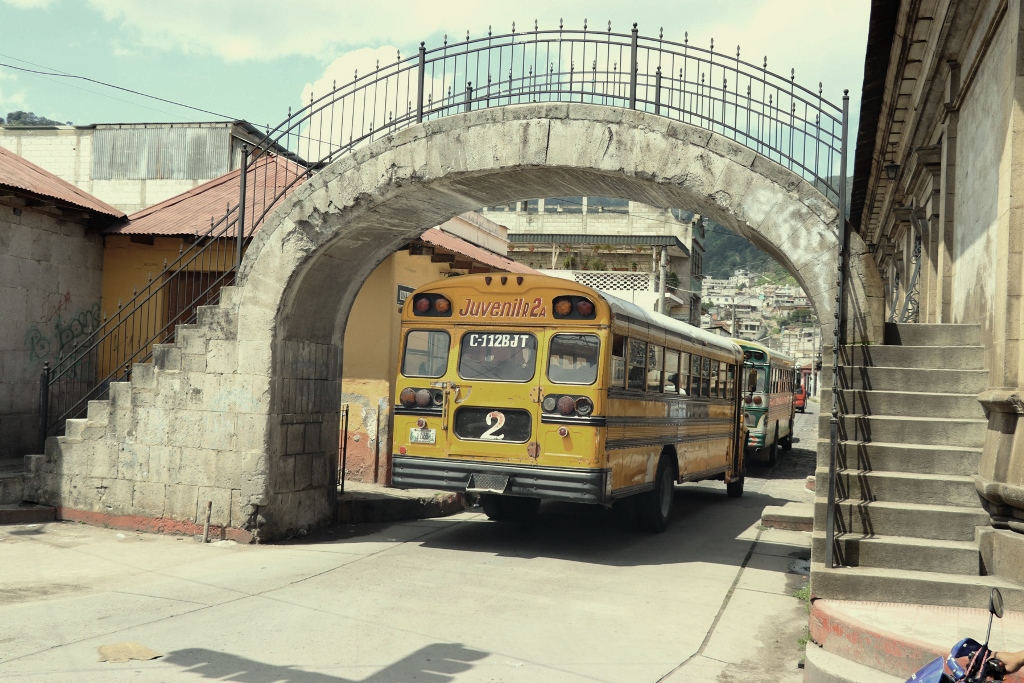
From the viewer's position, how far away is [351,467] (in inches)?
558

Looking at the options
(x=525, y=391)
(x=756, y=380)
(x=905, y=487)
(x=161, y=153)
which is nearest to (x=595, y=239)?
(x=756, y=380)

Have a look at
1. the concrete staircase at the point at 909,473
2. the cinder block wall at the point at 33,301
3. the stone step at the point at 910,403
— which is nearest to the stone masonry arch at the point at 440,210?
the concrete staircase at the point at 909,473

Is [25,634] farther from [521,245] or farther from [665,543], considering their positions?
[521,245]

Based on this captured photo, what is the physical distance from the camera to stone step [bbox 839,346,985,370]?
758 centimetres

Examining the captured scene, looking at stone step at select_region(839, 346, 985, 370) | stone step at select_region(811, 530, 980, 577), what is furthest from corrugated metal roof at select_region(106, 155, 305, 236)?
stone step at select_region(811, 530, 980, 577)

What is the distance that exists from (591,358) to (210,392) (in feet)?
13.4

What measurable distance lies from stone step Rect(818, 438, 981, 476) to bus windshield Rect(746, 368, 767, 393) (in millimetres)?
13030

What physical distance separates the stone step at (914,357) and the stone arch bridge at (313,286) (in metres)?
→ 1.05

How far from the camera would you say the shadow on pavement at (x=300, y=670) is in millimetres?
5359

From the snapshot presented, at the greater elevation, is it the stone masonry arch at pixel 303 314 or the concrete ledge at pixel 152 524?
the stone masonry arch at pixel 303 314

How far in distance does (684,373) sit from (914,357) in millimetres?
4550

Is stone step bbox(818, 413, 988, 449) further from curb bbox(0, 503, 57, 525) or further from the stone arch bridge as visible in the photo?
curb bbox(0, 503, 57, 525)

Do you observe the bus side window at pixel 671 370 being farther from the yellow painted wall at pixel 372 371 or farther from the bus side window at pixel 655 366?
the yellow painted wall at pixel 372 371

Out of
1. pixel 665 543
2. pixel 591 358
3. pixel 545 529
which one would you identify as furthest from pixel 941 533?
pixel 545 529
